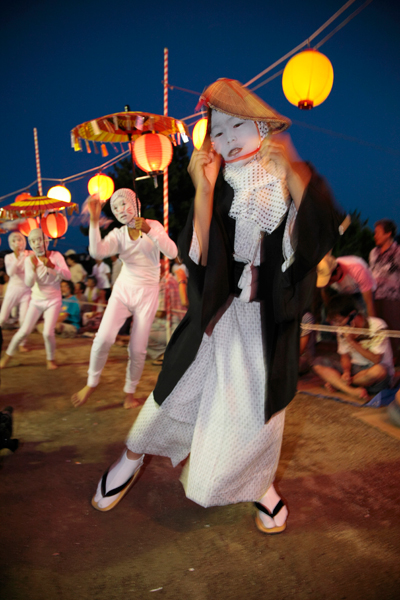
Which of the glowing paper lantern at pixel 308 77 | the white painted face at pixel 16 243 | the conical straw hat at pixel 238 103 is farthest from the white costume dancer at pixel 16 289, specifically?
the conical straw hat at pixel 238 103

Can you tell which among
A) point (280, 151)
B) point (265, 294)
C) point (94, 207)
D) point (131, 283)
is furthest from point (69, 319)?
point (280, 151)

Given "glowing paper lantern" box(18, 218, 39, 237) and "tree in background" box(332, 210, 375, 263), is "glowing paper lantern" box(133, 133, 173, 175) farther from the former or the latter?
"tree in background" box(332, 210, 375, 263)

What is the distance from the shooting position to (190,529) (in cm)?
206

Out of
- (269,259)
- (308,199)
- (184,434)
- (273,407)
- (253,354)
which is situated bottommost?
(184,434)

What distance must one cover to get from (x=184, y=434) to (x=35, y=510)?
3.03 feet

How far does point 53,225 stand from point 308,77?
426 centimetres

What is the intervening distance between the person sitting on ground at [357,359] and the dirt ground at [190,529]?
685 mm

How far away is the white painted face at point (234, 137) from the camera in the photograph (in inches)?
68.5

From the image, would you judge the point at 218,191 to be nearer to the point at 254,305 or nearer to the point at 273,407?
the point at 254,305

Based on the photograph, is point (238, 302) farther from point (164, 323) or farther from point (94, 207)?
point (164, 323)

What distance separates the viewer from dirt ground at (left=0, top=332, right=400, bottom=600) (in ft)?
5.56

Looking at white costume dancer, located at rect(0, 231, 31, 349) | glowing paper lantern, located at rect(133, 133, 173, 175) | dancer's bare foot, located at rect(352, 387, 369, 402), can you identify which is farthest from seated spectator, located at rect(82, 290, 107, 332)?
dancer's bare foot, located at rect(352, 387, 369, 402)

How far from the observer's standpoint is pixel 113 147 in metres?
5.62

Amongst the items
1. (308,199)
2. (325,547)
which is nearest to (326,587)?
(325,547)
